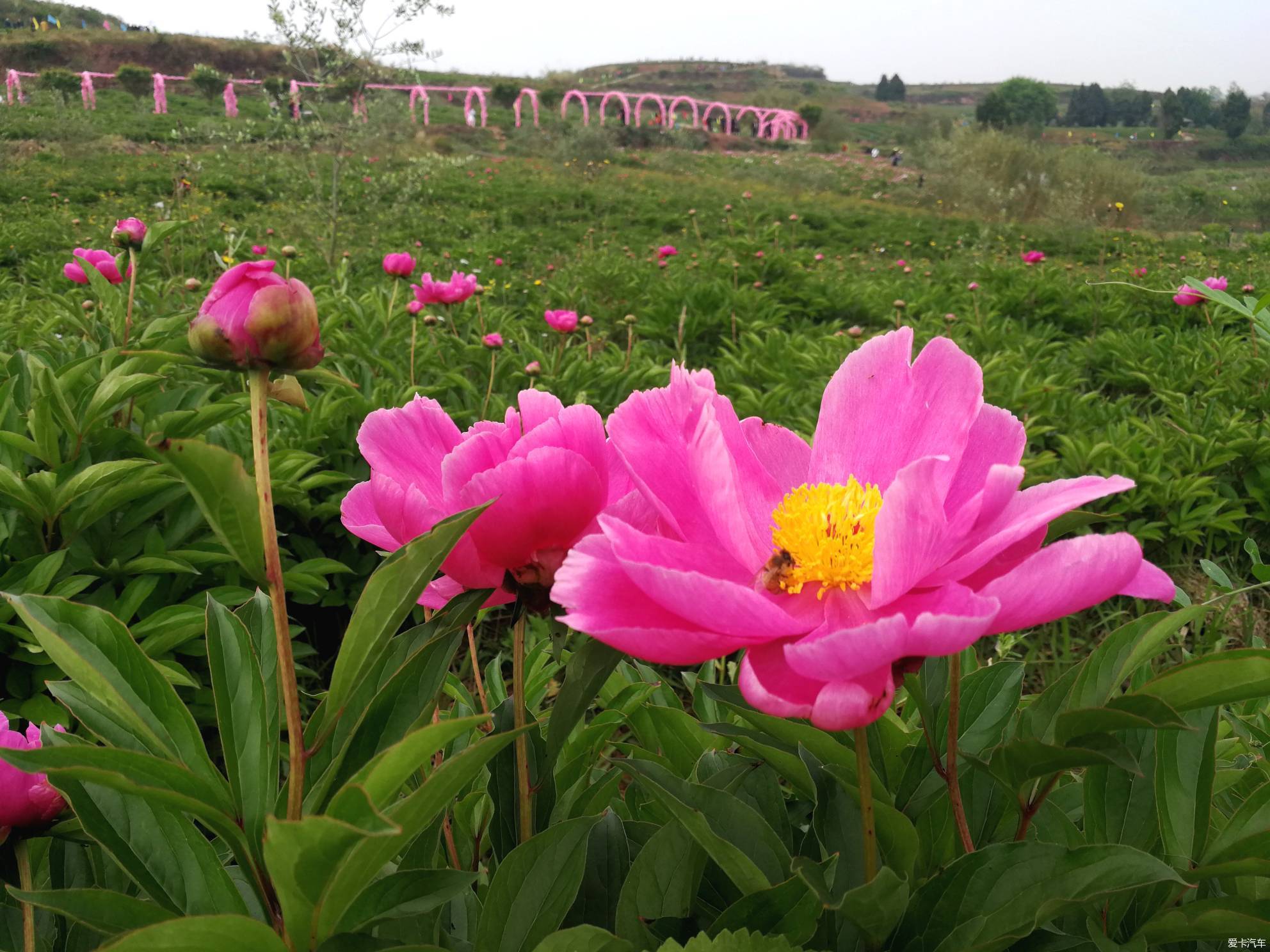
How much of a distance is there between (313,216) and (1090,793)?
952cm

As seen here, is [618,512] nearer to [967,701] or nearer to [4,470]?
[967,701]

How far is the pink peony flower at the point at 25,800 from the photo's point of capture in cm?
61

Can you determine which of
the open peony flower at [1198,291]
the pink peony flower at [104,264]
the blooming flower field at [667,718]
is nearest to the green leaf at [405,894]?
the blooming flower field at [667,718]

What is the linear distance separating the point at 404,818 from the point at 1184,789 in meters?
0.53

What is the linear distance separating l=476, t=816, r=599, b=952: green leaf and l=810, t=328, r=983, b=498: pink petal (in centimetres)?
29

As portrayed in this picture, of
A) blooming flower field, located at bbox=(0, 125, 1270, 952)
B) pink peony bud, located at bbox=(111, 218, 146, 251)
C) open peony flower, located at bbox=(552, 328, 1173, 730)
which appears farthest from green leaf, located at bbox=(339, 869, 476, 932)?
pink peony bud, located at bbox=(111, 218, 146, 251)

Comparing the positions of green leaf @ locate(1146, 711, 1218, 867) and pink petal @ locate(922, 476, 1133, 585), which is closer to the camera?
pink petal @ locate(922, 476, 1133, 585)

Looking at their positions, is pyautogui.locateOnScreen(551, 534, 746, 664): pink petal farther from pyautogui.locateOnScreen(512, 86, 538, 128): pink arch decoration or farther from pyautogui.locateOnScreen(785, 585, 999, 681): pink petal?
pyautogui.locateOnScreen(512, 86, 538, 128): pink arch decoration

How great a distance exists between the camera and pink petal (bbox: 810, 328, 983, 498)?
55 centimetres

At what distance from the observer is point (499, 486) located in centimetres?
51

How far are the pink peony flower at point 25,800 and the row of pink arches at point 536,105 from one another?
15190 mm

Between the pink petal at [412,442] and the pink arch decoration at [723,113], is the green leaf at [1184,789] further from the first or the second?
the pink arch decoration at [723,113]

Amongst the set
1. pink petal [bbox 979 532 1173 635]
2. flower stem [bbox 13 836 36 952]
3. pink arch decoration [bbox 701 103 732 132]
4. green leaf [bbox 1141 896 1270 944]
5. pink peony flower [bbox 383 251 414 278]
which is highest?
pink arch decoration [bbox 701 103 732 132]

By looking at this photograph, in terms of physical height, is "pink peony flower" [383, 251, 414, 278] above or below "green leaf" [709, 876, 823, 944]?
above
